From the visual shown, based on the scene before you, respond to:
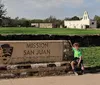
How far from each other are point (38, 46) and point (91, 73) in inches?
82.6

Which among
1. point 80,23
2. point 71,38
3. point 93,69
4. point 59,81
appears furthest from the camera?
point 80,23

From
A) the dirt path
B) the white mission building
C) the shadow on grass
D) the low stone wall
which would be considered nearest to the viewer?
the dirt path

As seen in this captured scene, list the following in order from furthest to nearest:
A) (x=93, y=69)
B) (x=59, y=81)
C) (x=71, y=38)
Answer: (x=71, y=38) → (x=93, y=69) → (x=59, y=81)

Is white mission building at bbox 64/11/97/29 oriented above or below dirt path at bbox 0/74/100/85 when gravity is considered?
below

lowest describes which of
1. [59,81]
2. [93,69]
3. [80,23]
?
[80,23]

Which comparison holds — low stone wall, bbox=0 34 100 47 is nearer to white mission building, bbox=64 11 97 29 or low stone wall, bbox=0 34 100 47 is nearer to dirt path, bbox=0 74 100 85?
dirt path, bbox=0 74 100 85

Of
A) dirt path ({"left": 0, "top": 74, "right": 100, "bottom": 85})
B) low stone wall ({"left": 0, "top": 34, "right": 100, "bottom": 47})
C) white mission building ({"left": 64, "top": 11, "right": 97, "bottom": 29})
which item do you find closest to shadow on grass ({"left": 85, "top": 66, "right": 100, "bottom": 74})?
dirt path ({"left": 0, "top": 74, "right": 100, "bottom": 85})

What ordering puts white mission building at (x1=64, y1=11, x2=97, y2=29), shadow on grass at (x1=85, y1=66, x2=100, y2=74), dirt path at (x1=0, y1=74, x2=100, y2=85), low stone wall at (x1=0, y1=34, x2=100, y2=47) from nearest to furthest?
dirt path at (x1=0, y1=74, x2=100, y2=85) < shadow on grass at (x1=85, y1=66, x2=100, y2=74) < low stone wall at (x1=0, y1=34, x2=100, y2=47) < white mission building at (x1=64, y1=11, x2=97, y2=29)

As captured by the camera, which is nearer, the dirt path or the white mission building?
the dirt path

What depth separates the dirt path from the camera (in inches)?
411

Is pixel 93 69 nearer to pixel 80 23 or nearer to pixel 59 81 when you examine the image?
pixel 59 81

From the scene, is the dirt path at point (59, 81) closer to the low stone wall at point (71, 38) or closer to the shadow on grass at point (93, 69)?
the shadow on grass at point (93, 69)

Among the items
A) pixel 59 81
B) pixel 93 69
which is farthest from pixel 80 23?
pixel 59 81

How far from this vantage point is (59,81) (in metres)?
10.8
